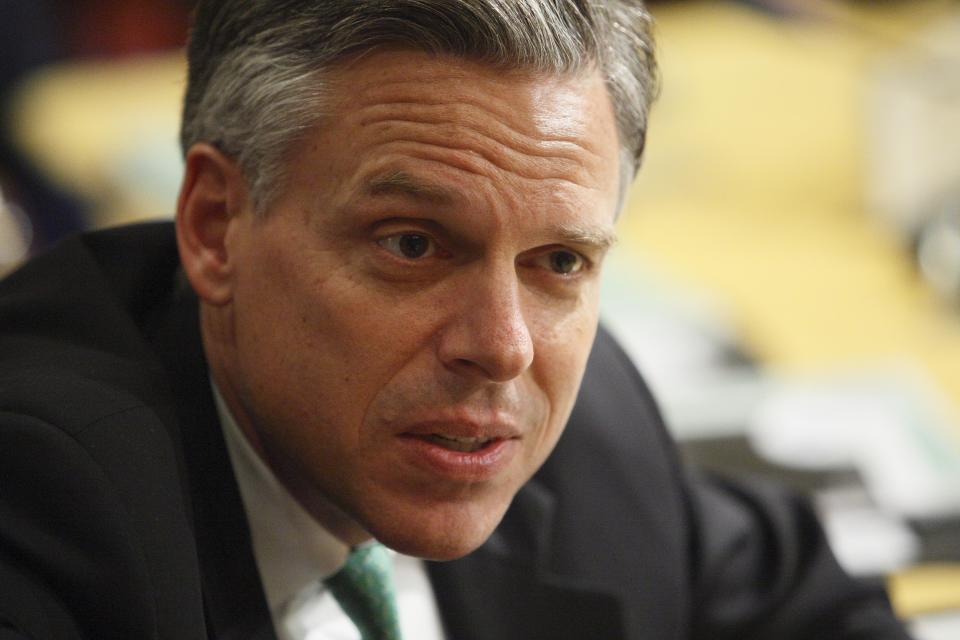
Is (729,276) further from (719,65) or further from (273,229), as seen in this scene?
(273,229)

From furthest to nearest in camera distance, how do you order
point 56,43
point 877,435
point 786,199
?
point 56,43, point 786,199, point 877,435

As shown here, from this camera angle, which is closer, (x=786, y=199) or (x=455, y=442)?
(x=455, y=442)

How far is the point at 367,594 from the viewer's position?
4.28 ft

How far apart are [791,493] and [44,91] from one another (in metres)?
2.87

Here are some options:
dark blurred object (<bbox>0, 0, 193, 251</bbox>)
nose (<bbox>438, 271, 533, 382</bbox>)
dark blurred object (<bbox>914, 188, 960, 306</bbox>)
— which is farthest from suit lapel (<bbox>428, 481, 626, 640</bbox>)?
dark blurred object (<bbox>914, 188, 960, 306</bbox>)

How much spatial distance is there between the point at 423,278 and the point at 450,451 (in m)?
0.15

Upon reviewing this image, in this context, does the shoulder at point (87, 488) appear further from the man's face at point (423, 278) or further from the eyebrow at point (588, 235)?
the eyebrow at point (588, 235)

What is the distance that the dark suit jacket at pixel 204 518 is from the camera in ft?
3.26

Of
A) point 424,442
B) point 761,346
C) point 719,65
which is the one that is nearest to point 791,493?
point 761,346

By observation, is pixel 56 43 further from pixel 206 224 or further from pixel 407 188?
pixel 407 188

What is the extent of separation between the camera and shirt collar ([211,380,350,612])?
4.18ft

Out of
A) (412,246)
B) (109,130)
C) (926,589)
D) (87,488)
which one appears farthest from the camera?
(109,130)

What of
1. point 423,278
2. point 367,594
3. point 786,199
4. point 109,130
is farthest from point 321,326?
point 109,130

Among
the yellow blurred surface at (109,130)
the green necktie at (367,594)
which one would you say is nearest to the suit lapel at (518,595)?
the green necktie at (367,594)
